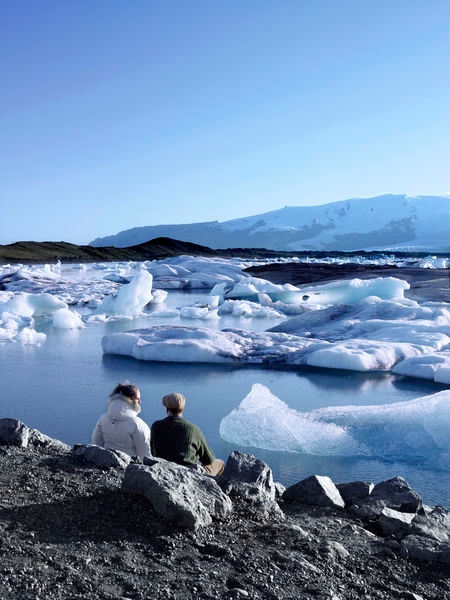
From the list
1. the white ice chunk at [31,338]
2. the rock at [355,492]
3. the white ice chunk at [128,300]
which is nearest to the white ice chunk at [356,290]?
the white ice chunk at [128,300]

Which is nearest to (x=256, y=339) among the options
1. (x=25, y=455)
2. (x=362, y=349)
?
(x=362, y=349)

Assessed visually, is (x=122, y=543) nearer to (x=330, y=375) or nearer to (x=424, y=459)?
(x=424, y=459)

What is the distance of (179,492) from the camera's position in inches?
111

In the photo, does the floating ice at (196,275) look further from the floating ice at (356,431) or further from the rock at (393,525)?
the rock at (393,525)

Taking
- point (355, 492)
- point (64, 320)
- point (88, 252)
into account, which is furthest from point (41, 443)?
point (88, 252)

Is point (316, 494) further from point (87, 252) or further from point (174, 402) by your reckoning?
point (87, 252)

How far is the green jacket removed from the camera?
372cm

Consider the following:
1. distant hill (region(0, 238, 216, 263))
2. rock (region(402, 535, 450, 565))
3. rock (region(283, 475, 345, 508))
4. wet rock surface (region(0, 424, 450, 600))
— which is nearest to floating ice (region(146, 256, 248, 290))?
distant hill (region(0, 238, 216, 263))

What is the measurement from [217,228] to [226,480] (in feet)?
320

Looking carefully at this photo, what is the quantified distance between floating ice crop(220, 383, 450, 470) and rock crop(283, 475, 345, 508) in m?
1.74

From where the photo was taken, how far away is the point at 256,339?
1059 centimetres

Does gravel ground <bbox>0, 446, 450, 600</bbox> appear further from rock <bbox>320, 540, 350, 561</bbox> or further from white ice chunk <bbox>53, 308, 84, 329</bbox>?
white ice chunk <bbox>53, 308, 84, 329</bbox>

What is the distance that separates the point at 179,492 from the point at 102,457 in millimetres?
965

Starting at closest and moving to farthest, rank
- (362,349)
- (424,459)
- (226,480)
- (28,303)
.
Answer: (226,480), (424,459), (362,349), (28,303)
